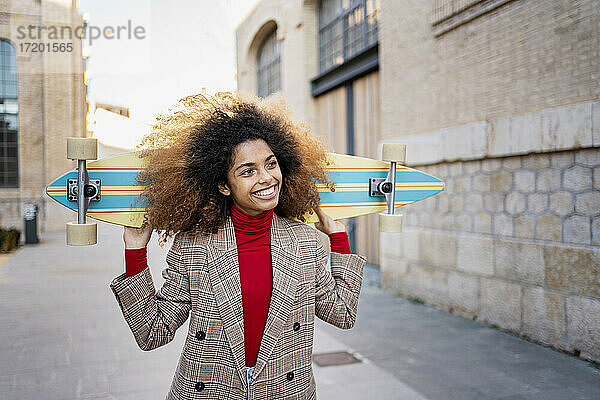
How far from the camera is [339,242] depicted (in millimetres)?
2229

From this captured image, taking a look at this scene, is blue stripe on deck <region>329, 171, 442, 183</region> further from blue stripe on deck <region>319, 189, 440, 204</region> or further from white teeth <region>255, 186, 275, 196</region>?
white teeth <region>255, 186, 275, 196</region>

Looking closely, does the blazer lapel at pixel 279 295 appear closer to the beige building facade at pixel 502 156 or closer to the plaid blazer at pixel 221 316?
the plaid blazer at pixel 221 316

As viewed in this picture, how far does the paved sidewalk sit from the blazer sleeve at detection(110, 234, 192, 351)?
1.01 meters

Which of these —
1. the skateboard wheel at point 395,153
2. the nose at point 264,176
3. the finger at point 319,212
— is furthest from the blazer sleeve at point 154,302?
the skateboard wheel at point 395,153

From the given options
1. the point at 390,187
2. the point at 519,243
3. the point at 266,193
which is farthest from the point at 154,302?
the point at 519,243

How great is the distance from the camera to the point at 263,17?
43.7 feet

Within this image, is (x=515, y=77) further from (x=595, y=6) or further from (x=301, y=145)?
(x=301, y=145)

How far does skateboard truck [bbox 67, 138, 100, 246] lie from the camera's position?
6.67 ft

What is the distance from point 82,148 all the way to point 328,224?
1.03 metres

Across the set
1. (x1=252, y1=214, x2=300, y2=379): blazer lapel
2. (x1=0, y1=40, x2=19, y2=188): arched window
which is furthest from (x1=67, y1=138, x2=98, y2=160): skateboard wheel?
(x1=0, y1=40, x2=19, y2=188): arched window

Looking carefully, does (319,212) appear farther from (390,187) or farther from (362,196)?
(390,187)

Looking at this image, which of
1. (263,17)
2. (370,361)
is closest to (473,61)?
(370,361)

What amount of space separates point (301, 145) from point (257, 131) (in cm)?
27

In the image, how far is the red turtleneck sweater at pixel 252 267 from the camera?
1897 mm
